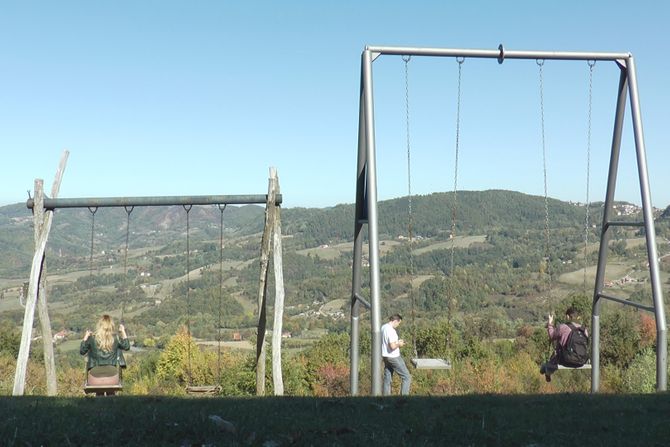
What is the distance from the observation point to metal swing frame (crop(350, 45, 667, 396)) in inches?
457

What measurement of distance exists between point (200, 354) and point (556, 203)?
11026 centimetres

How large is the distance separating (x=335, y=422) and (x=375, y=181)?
5.29m

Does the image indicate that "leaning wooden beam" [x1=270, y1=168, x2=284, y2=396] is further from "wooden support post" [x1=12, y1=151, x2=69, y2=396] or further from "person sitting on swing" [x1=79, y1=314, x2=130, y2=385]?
"wooden support post" [x1=12, y1=151, x2=69, y2=396]

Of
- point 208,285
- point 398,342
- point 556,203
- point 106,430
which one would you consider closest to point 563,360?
point 398,342

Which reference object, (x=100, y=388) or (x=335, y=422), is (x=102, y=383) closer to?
(x=100, y=388)

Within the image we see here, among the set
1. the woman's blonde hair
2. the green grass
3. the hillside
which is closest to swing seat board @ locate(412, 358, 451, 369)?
the green grass

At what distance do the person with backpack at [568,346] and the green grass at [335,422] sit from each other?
4181 millimetres

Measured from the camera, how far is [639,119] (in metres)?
13.0

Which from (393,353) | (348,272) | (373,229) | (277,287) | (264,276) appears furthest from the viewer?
(348,272)

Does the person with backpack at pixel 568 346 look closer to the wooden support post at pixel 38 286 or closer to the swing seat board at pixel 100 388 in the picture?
the swing seat board at pixel 100 388

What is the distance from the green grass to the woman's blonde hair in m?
4.13

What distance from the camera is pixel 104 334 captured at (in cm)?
1348

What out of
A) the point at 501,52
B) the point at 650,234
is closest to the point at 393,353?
the point at 650,234

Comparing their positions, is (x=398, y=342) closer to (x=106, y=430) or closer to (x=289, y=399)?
(x=289, y=399)
